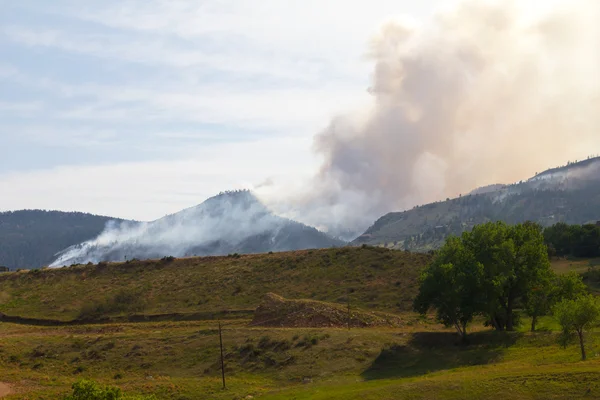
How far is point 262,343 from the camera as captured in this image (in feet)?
305

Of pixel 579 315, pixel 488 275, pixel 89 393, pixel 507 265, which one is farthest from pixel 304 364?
pixel 89 393

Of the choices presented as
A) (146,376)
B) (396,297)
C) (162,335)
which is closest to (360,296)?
(396,297)

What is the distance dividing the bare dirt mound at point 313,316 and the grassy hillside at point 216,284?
10.5 meters

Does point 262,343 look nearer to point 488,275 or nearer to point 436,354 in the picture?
point 436,354

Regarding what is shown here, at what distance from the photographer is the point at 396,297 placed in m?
121

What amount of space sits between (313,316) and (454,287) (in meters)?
30.8

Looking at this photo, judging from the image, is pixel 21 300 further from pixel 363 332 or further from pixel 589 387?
pixel 589 387

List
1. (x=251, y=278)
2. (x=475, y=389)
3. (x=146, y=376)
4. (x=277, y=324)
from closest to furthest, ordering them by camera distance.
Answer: (x=475, y=389) < (x=146, y=376) < (x=277, y=324) < (x=251, y=278)

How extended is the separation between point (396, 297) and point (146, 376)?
52.7 m

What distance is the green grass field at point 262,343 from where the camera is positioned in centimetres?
6575

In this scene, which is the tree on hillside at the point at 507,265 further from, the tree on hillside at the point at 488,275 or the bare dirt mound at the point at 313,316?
the bare dirt mound at the point at 313,316

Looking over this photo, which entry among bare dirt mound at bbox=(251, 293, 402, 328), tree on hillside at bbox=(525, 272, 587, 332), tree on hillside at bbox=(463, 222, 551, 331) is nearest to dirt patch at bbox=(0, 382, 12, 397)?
bare dirt mound at bbox=(251, 293, 402, 328)

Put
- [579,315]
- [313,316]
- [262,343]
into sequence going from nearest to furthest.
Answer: [579,315]
[262,343]
[313,316]

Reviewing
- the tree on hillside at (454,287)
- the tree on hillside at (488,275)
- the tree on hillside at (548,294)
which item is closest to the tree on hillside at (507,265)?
the tree on hillside at (488,275)
